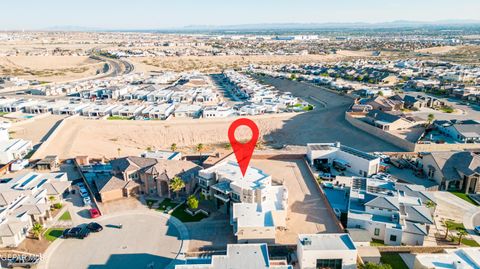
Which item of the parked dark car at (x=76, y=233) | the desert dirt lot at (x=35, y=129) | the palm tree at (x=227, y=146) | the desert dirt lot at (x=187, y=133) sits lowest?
the palm tree at (x=227, y=146)

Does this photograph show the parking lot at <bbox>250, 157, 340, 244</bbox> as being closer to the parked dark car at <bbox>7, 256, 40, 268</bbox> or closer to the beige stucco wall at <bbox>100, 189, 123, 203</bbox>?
the beige stucco wall at <bbox>100, 189, 123, 203</bbox>

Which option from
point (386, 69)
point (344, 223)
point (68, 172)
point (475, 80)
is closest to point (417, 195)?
point (344, 223)

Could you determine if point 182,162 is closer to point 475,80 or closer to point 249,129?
point 249,129

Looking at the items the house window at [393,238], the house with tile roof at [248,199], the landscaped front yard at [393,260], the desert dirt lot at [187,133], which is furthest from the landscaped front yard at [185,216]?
the desert dirt lot at [187,133]

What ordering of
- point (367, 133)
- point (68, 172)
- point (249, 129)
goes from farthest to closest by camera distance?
point (249, 129) < point (367, 133) < point (68, 172)

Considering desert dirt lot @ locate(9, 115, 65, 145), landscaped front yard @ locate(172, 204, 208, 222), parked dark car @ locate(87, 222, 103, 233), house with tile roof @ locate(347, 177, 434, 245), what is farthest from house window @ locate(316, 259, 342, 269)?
desert dirt lot @ locate(9, 115, 65, 145)

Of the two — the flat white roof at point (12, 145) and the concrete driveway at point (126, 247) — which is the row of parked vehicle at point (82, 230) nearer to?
the concrete driveway at point (126, 247)

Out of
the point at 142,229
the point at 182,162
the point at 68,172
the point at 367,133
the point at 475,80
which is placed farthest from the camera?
the point at 475,80
